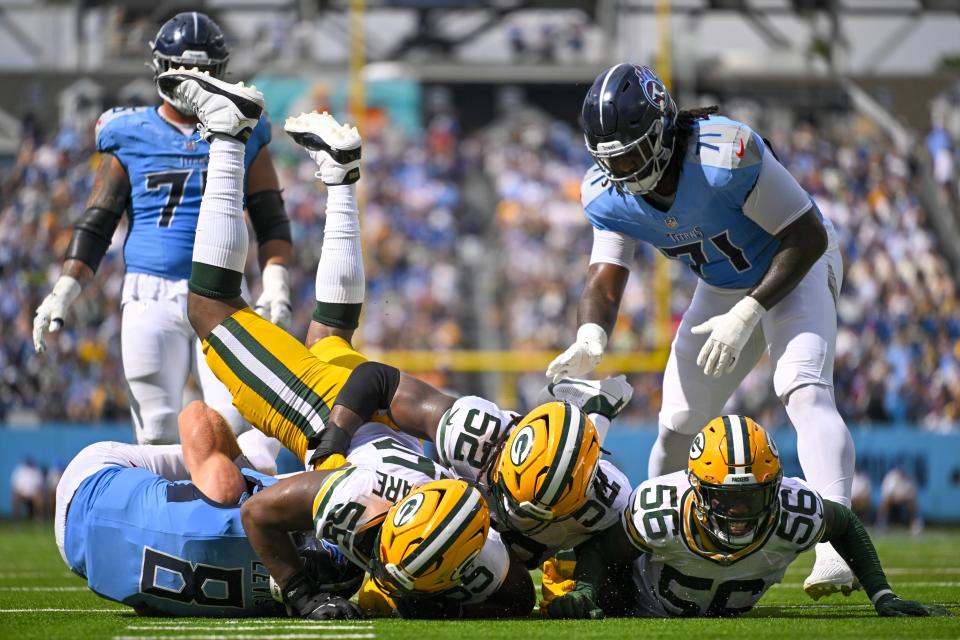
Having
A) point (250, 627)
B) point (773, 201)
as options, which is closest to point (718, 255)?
point (773, 201)

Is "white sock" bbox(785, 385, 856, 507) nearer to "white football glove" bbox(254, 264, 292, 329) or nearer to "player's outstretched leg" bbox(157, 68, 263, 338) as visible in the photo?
"player's outstretched leg" bbox(157, 68, 263, 338)

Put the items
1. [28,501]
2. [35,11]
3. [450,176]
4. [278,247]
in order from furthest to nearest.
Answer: [35,11]
[450,176]
[28,501]
[278,247]

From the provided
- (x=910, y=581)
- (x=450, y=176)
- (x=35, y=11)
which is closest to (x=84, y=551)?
(x=910, y=581)

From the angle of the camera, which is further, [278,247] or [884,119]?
[884,119]

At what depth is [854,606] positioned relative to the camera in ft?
17.1

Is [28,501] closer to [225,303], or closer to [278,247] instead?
[278,247]

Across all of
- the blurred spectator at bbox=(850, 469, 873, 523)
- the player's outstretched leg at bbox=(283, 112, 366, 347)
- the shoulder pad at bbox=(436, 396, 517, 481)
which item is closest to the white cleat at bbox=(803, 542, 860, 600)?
the shoulder pad at bbox=(436, 396, 517, 481)

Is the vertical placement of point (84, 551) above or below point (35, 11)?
below

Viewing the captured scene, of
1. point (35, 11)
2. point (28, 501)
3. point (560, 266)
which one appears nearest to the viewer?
point (28, 501)

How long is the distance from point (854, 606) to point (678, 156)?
1.92 metres

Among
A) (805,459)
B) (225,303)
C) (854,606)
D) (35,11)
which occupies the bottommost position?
(854,606)

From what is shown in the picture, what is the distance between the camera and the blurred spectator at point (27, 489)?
40.9 ft

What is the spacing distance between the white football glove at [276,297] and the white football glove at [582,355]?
4.90 feet

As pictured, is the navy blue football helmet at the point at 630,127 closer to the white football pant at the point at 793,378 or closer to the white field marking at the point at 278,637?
the white football pant at the point at 793,378
